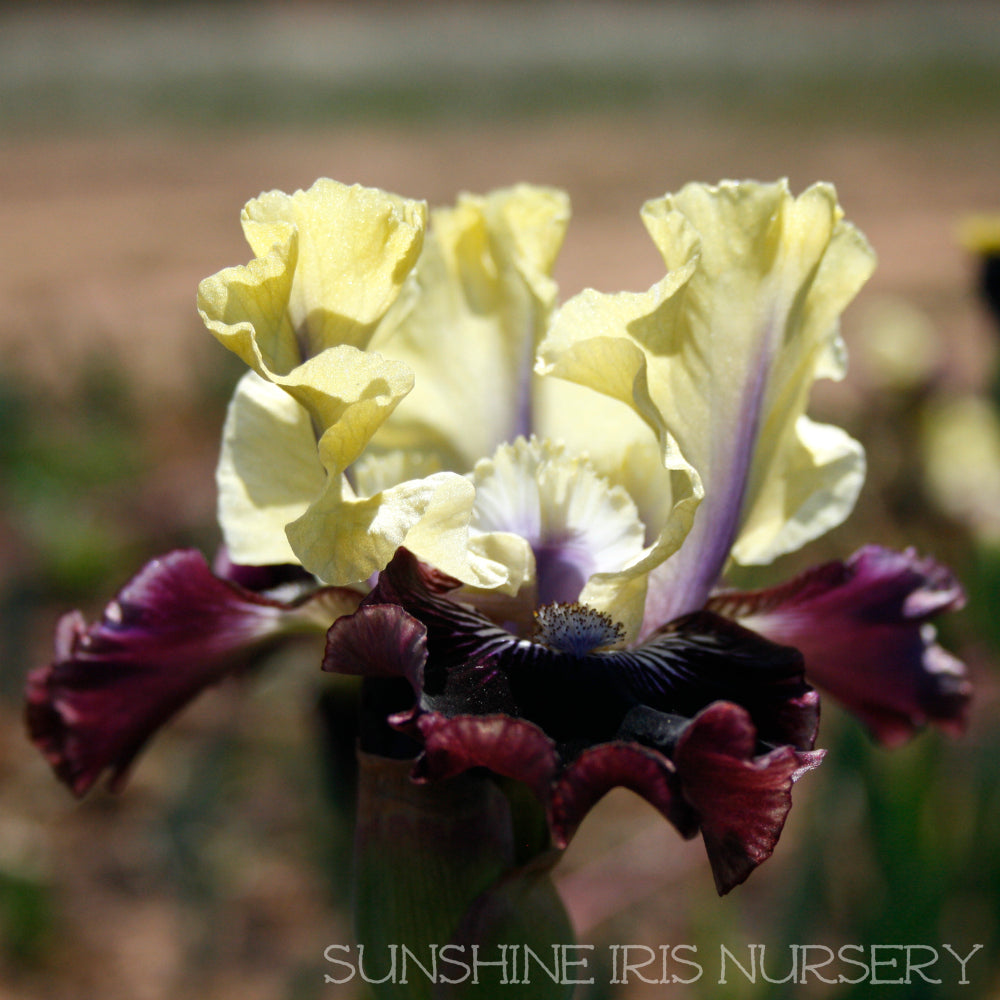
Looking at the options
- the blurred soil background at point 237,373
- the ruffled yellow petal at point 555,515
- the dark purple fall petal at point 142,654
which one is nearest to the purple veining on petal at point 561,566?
the ruffled yellow petal at point 555,515

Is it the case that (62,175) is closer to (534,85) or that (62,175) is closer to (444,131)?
(444,131)

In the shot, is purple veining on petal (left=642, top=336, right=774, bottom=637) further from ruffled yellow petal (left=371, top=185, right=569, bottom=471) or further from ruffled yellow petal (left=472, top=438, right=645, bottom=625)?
ruffled yellow petal (left=371, top=185, right=569, bottom=471)

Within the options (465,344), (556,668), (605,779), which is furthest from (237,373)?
(605,779)

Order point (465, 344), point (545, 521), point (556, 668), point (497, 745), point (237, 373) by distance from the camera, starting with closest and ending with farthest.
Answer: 1. point (497, 745)
2. point (556, 668)
3. point (545, 521)
4. point (465, 344)
5. point (237, 373)

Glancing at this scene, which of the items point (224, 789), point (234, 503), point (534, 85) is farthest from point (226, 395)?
point (534, 85)

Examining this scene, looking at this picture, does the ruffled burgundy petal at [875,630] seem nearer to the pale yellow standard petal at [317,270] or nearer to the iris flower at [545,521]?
the iris flower at [545,521]

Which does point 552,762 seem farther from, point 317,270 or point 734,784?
point 317,270
